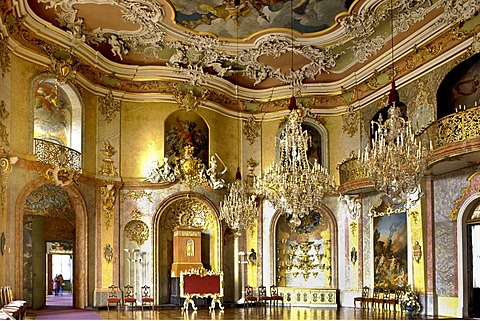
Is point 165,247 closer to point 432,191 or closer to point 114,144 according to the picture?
point 114,144

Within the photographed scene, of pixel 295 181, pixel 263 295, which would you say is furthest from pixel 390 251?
pixel 295 181

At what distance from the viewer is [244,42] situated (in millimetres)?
17984

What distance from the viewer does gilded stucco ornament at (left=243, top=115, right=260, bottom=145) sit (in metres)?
21.0

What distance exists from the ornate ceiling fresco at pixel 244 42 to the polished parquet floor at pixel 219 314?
643cm

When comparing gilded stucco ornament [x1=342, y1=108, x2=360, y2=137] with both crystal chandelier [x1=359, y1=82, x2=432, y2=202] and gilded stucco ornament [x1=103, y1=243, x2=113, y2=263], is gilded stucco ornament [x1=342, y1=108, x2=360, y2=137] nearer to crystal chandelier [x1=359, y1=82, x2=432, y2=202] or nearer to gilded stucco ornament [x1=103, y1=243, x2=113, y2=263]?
crystal chandelier [x1=359, y1=82, x2=432, y2=202]

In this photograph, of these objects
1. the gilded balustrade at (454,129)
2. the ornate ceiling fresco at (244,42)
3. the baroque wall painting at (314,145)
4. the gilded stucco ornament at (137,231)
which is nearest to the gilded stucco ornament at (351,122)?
the ornate ceiling fresco at (244,42)

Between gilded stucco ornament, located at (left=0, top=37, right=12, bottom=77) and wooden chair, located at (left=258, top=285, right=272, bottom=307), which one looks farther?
wooden chair, located at (left=258, top=285, right=272, bottom=307)

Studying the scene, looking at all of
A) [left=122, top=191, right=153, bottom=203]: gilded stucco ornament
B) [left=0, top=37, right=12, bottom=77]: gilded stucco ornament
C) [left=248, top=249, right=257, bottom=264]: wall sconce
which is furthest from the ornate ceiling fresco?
[left=248, top=249, right=257, bottom=264]: wall sconce

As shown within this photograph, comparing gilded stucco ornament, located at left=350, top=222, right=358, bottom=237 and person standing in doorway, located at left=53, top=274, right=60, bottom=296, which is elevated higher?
gilded stucco ornament, located at left=350, top=222, right=358, bottom=237

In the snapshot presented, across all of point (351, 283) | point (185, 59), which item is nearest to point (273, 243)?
point (351, 283)

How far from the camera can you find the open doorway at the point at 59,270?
85.6 ft

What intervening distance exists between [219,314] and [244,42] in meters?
7.90

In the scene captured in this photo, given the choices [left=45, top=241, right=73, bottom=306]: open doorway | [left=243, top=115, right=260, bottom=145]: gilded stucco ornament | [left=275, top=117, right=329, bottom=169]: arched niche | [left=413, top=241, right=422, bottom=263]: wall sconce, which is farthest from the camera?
[left=45, top=241, right=73, bottom=306]: open doorway

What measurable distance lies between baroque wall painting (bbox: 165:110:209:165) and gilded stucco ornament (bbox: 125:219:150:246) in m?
2.25
